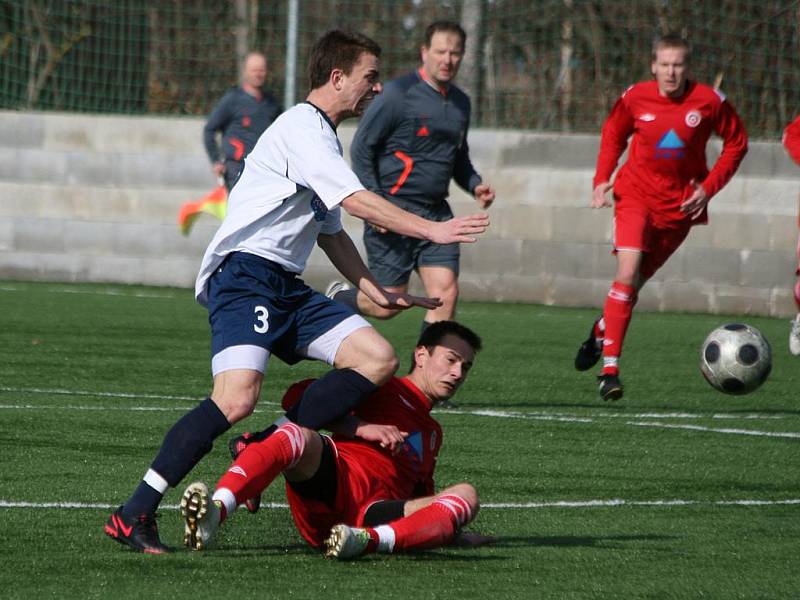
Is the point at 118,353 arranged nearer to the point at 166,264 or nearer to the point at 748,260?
the point at 166,264

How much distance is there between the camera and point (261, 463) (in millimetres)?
4547

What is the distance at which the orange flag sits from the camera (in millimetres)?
15297

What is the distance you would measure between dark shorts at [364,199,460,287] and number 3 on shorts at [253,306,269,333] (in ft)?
12.5

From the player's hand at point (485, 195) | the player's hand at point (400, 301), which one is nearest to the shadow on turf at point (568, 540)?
the player's hand at point (400, 301)

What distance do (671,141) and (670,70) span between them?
0.44 meters

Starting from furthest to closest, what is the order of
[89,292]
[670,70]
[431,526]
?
[89,292] → [670,70] → [431,526]

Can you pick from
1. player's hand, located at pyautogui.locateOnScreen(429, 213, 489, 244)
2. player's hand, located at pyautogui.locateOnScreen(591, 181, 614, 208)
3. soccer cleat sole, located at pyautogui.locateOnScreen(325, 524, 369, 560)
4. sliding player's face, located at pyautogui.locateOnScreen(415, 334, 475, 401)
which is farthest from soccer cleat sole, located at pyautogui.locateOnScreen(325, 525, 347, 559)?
player's hand, located at pyautogui.locateOnScreen(591, 181, 614, 208)

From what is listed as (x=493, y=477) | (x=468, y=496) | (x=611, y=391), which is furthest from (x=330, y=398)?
(x=611, y=391)

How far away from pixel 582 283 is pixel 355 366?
395 inches

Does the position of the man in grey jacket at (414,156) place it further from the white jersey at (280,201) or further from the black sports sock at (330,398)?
the black sports sock at (330,398)

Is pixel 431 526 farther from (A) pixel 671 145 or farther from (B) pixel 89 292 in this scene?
(B) pixel 89 292

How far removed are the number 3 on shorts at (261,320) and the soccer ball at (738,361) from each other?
12.6 ft

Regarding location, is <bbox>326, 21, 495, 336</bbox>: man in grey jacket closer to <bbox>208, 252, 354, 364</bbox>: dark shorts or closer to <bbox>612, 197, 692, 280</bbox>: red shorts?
<bbox>612, 197, 692, 280</bbox>: red shorts

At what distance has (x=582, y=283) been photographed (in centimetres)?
1491
